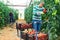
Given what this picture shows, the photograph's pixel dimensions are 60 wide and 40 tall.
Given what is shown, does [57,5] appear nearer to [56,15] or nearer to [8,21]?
[56,15]

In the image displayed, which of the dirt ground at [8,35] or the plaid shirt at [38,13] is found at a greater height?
the plaid shirt at [38,13]

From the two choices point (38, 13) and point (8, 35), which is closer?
point (38, 13)

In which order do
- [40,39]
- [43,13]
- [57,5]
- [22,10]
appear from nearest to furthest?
[57,5] → [40,39] → [43,13] → [22,10]

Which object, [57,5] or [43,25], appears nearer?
[57,5]

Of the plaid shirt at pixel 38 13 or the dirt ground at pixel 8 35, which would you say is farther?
the dirt ground at pixel 8 35

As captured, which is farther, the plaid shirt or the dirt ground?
the dirt ground

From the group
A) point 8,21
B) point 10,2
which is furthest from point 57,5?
point 10,2

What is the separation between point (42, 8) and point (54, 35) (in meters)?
1.90

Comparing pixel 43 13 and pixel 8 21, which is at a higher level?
pixel 43 13

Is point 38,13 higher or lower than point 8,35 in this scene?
higher

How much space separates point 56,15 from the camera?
17.6ft

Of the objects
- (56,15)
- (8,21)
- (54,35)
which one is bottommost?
(8,21)

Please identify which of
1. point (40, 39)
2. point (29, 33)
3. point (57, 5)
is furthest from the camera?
point (29, 33)

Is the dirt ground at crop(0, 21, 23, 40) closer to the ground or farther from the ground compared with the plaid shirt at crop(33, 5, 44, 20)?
closer to the ground
